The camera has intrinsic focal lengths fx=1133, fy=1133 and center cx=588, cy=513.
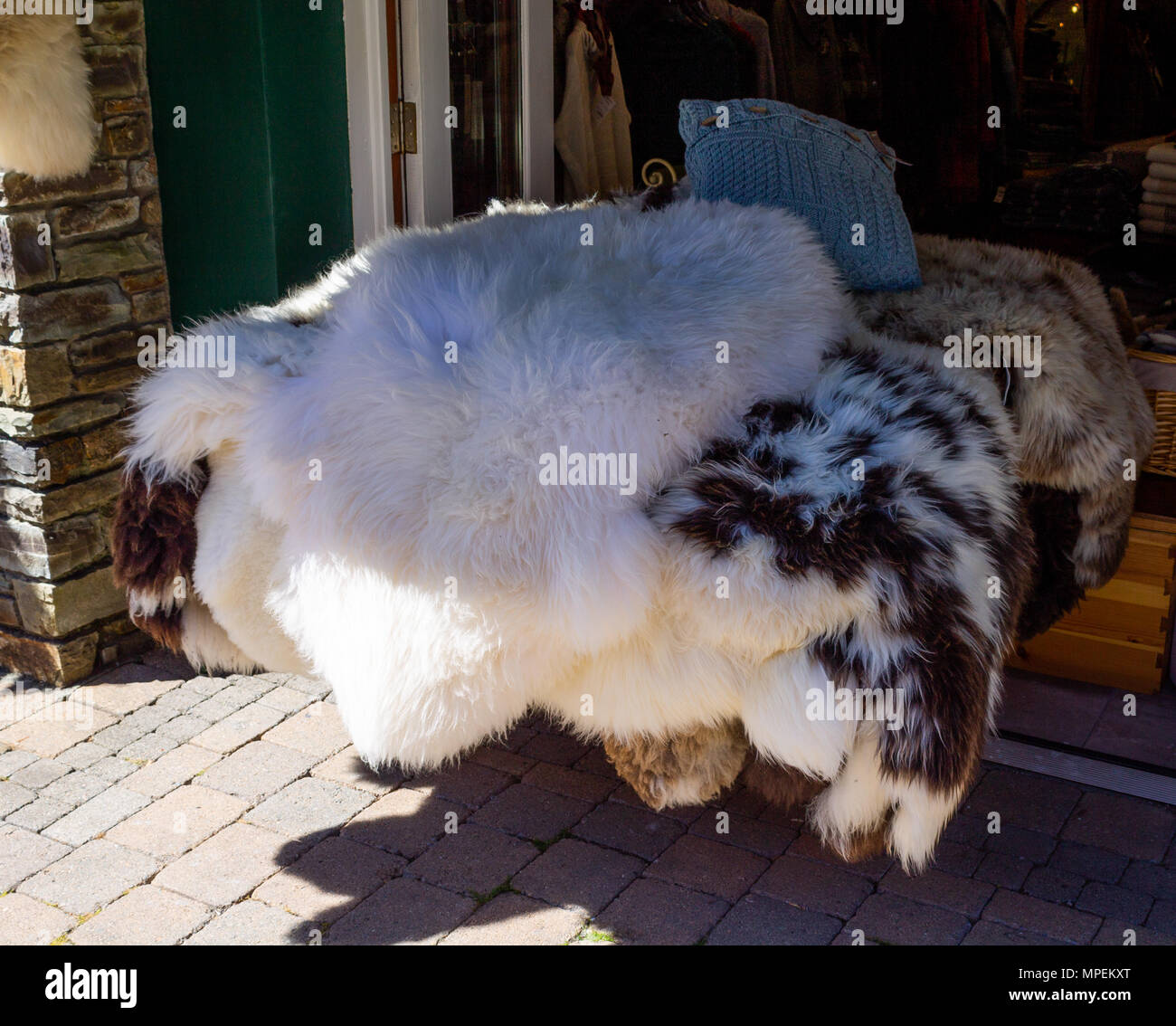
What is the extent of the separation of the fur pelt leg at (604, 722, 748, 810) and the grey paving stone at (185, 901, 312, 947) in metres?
0.87

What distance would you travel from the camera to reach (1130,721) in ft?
12.1

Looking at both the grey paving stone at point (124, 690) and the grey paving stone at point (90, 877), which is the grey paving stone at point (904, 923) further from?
the grey paving stone at point (124, 690)

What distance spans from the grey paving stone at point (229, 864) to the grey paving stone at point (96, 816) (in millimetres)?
303

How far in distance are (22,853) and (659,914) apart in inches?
67.2

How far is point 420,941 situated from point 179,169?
8.95 ft

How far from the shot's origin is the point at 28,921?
275 cm

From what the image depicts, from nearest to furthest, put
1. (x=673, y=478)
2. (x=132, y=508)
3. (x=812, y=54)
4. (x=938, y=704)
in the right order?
(x=938, y=704) < (x=673, y=478) < (x=132, y=508) < (x=812, y=54)

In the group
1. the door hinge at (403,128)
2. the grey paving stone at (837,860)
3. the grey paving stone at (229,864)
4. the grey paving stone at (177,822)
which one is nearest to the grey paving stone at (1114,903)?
the grey paving stone at (837,860)

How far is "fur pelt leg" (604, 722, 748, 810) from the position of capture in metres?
2.71

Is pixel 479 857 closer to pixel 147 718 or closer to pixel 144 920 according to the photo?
pixel 144 920

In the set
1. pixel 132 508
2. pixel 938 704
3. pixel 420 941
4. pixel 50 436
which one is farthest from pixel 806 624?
pixel 50 436

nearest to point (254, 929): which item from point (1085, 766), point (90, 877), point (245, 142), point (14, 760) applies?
point (90, 877)

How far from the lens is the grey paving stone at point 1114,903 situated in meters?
2.79

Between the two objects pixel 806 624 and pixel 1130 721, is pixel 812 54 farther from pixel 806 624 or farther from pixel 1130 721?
pixel 806 624
